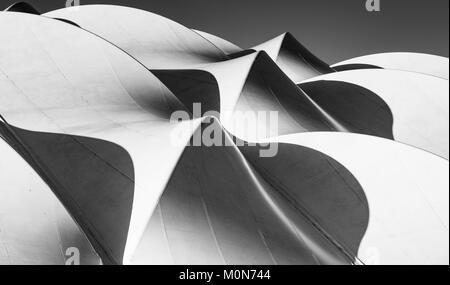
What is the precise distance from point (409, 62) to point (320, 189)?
21.7 m

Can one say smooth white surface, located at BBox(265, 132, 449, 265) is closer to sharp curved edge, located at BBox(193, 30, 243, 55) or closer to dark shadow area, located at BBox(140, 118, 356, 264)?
dark shadow area, located at BBox(140, 118, 356, 264)

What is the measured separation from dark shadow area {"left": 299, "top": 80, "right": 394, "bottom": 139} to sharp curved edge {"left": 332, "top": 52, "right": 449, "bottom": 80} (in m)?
9.52

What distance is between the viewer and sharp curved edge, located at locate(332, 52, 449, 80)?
98.6 feet

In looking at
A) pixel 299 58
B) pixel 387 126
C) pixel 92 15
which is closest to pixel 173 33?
pixel 92 15

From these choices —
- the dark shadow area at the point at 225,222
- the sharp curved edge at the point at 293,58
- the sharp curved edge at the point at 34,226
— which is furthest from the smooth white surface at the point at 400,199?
the sharp curved edge at the point at 293,58

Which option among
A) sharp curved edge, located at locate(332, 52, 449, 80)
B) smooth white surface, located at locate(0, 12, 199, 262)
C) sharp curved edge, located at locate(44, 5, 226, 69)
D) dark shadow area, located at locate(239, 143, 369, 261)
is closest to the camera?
smooth white surface, located at locate(0, 12, 199, 262)

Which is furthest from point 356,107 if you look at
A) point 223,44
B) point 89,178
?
point 223,44

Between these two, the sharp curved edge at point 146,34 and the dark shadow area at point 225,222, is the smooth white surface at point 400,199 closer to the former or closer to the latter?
the dark shadow area at point 225,222

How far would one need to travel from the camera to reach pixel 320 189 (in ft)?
50.2

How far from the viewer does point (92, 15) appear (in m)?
28.6

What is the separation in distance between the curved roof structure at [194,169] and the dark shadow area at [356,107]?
31 centimetres

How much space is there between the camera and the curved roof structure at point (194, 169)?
1135 centimetres

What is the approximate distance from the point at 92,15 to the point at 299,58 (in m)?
15.7

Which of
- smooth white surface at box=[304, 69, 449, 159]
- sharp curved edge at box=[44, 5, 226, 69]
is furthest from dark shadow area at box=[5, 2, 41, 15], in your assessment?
smooth white surface at box=[304, 69, 449, 159]
